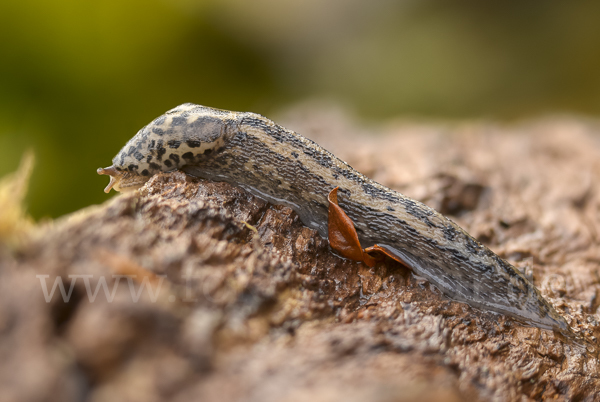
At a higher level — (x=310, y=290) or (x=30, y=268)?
(x=310, y=290)

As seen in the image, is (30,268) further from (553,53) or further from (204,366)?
(553,53)

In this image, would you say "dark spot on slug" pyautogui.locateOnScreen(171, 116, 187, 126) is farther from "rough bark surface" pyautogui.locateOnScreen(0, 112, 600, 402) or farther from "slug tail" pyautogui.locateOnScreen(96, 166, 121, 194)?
"slug tail" pyautogui.locateOnScreen(96, 166, 121, 194)

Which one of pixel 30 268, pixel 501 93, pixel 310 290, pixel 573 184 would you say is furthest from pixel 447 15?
pixel 30 268

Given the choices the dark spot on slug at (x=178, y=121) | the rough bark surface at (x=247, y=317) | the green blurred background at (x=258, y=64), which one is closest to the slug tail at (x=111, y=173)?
the rough bark surface at (x=247, y=317)

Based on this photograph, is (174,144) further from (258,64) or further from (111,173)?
(258,64)

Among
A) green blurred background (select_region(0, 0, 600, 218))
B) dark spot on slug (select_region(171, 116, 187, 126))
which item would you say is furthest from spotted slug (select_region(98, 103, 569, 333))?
green blurred background (select_region(0, 0, 600, 218))
